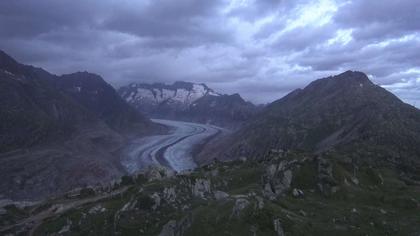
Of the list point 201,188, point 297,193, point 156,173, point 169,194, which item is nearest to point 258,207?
point 297,193

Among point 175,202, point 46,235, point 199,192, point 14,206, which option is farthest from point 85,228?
point 14,206

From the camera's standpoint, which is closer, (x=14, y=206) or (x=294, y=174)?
(x=294, y=174)

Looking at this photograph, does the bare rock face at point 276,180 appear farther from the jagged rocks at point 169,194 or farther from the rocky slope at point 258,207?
the jagged rocks at point 169,194

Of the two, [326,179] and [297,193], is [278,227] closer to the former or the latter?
[297,193]

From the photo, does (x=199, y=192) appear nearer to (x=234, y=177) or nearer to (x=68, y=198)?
(x=234, y=177)

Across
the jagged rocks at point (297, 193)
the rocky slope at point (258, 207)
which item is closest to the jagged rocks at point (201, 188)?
the rocky slope at point (258, 207)

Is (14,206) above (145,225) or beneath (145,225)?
beneath
